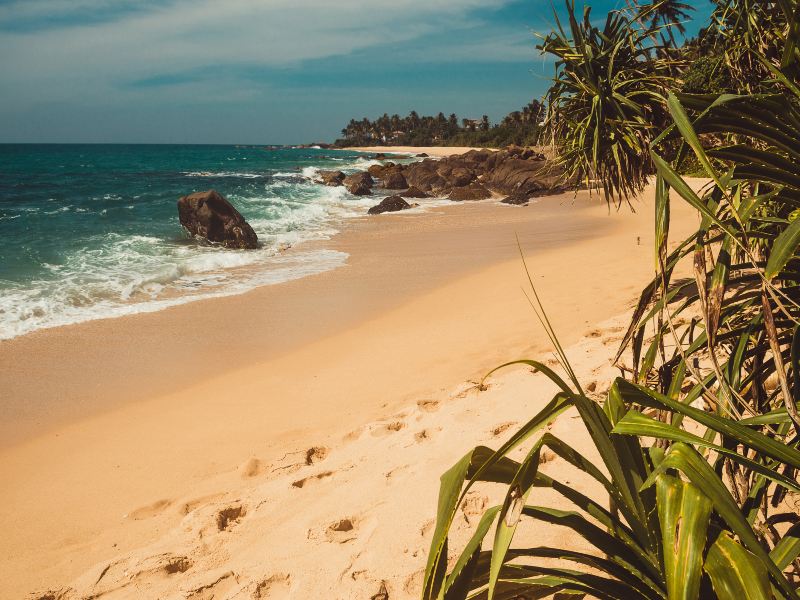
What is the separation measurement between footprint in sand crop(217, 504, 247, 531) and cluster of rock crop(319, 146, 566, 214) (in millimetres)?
18487

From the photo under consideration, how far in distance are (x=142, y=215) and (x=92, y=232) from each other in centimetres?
423

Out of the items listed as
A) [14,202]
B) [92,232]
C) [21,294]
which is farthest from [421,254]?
[14,202]

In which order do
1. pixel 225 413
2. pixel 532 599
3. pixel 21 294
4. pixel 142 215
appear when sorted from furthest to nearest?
1. pixel 142 215
2. pixel 21 294
3. pixel 225 413
4. pixel 532 599

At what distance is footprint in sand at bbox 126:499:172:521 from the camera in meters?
3.64

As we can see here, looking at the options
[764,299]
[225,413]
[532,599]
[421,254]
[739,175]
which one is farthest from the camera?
[421,254]

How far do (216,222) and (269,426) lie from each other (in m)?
11.4

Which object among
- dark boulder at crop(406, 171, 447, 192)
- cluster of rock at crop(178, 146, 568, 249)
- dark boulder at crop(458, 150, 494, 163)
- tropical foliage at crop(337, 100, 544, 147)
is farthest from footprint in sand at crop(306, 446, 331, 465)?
A: tropical foliage at crop(337, 100, 544, 147)

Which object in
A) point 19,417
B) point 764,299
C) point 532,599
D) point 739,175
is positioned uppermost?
point 739,175

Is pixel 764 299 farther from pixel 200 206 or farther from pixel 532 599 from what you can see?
pixel 200 206

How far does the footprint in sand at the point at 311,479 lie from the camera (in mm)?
3662

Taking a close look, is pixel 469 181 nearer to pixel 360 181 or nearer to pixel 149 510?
pixel 360 181

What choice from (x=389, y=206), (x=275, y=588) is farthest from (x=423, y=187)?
(x=275, y=588)

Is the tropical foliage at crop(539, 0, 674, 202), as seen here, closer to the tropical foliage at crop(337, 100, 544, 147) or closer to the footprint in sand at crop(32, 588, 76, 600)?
the footprint in sand at crop(32, 588, 76, 600)

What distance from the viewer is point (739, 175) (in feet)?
4.88
